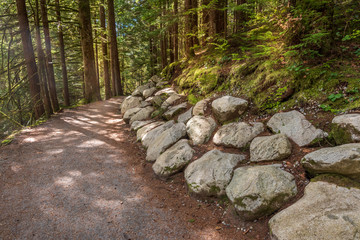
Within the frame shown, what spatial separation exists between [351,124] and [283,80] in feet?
6.67

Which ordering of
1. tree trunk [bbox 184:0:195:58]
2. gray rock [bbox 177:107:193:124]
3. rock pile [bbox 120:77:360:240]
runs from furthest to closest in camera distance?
tree trunk [bbox 184:0:195:58]
gray rock [bbox 177:107:193:124]
rock pile [bbox 120:77:360:240]

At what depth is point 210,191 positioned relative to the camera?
Answer: 12.3 feet

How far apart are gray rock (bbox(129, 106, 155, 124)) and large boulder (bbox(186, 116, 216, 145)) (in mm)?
3455

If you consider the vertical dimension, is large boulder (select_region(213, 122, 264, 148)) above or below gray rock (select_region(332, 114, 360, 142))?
below

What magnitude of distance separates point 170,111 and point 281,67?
4.09 meters

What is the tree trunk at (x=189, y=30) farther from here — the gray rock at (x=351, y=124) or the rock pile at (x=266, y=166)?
the gray rock at (x=351, y=124)

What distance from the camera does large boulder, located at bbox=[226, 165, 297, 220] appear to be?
303cm

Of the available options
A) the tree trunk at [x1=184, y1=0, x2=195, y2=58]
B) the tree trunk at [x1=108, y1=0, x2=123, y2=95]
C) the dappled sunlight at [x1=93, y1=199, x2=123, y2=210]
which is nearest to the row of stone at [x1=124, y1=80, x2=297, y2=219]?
the dappled sunlight at [x1=93, y1=199, x2=123, y2=210]

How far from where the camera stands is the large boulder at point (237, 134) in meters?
4.39

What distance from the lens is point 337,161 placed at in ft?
9.05

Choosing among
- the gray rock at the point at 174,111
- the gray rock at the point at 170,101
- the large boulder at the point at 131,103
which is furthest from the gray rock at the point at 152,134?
the large boulder at the point at 131,103

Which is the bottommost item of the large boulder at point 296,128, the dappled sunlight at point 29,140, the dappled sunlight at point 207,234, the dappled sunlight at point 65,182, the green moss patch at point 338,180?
the dappled sunlight at point 207,234

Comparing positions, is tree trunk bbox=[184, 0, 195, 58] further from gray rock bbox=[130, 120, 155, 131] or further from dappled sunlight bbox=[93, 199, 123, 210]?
dappled sunlight bbox=[93, 199, 123, 210]

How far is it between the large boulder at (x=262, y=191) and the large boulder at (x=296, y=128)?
78cm
